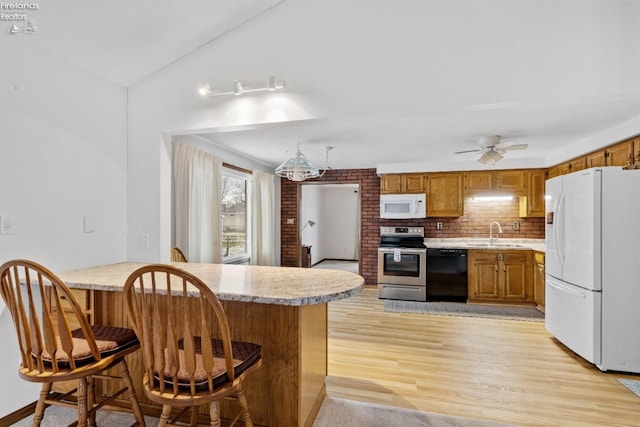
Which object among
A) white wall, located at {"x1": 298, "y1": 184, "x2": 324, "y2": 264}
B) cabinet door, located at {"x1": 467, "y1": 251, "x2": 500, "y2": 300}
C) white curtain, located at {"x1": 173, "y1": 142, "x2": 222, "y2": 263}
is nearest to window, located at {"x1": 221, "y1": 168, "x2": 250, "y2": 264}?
white curtain, located at {"x1": 173, "y1": 142, "x2": 222, "y2": 263}

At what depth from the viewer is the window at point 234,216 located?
4773 mm

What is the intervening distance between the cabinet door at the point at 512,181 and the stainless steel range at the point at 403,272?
4.95 ft

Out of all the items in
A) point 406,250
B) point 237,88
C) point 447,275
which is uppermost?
point 237,88

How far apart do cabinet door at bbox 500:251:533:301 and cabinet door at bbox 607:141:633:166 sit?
1769 mm

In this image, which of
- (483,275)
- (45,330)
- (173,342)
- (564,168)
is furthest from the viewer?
(483,275)

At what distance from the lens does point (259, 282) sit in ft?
6.19

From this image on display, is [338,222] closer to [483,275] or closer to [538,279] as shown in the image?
[483,275]

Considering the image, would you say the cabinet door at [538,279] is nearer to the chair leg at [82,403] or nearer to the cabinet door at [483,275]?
the cabinet door at [483,275]

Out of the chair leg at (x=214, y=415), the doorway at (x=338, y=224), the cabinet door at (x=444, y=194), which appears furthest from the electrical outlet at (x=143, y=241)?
the doorway at (x=338, y=224)

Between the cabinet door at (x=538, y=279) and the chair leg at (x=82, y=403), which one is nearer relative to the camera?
the chair leg at (x=82, y=403)

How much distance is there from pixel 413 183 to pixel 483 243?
57.9 inches

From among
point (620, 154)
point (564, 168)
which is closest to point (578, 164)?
point (564, 168)

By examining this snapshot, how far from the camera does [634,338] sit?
8.85 ft

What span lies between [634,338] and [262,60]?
12.0 feet
